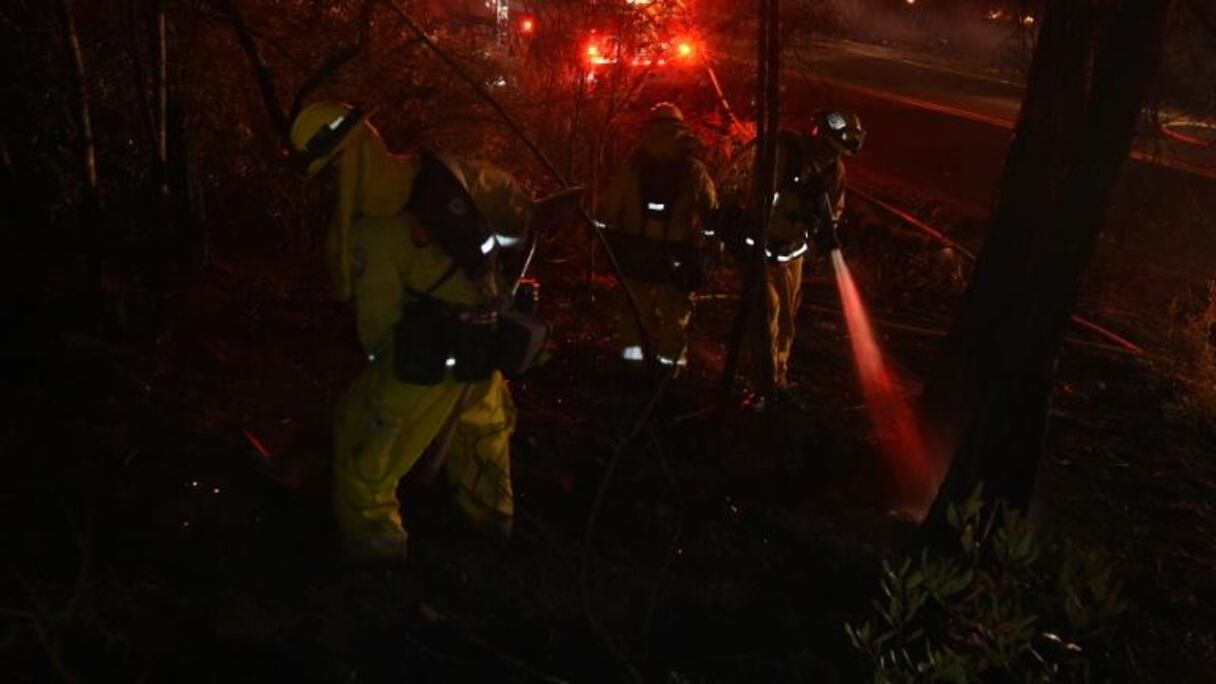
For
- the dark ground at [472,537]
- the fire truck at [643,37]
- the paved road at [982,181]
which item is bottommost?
the paved road at [982,181]

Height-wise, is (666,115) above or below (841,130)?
above

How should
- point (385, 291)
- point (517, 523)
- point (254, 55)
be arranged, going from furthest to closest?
point (254, 55) → point (517, 523) → point (385, 291)

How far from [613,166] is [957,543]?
5.75 m

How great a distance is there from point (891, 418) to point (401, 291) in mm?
3615

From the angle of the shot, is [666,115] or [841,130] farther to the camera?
[841,130]

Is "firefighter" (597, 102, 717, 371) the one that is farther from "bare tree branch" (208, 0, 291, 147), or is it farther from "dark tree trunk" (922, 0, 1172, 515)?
"bare tree branch" (208, 0, 291, 147)

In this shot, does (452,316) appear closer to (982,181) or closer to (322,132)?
(322,132)

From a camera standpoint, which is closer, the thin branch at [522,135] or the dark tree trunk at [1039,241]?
the thin branch at [522,135]

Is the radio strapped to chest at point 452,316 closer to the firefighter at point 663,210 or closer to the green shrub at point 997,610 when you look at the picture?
the green shrub at point 997,610

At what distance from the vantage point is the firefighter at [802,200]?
541 cm

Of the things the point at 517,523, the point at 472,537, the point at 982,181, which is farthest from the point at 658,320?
the point at 982,181

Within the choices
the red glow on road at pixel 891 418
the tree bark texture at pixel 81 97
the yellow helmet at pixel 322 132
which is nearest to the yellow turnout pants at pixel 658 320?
the red glow on road at pixel 891 418

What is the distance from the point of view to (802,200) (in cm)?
552

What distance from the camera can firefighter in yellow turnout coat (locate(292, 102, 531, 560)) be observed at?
10.2 feet
